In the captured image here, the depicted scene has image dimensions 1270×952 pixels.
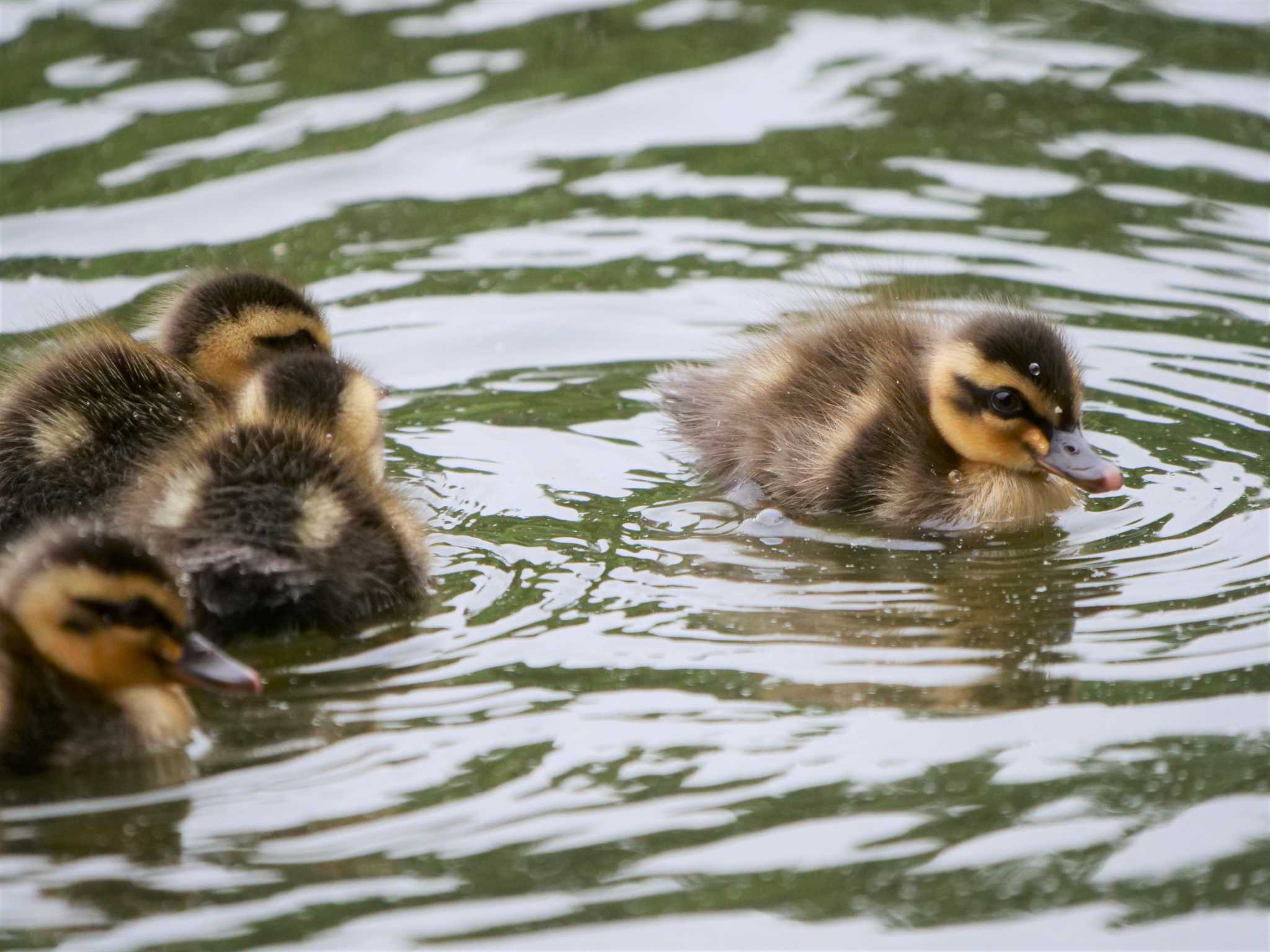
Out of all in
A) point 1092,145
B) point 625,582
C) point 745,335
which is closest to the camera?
point 625,582

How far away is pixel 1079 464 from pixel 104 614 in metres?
2.49

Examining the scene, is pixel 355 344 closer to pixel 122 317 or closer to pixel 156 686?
pixel 122 317

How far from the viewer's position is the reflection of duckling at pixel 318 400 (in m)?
4.50

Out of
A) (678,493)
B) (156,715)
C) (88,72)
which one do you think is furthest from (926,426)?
(88,72)

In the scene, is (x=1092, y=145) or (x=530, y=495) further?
(x=1092, y=145)

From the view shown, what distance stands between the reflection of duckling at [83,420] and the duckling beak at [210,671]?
2.79ft

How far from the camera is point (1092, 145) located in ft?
26.3

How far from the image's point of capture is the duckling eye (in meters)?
5.07

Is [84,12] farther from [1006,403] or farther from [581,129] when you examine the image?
[1006,403]

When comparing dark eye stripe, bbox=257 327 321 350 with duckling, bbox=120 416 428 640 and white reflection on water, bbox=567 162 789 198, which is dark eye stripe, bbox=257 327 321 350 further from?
white reflection on water, bbox=567 162 789 198

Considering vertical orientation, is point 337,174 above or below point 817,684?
above

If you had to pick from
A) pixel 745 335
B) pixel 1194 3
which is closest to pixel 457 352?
pixel 745 335

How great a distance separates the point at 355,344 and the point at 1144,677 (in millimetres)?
3207

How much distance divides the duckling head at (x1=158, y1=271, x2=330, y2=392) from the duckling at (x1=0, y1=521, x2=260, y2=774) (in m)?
1.26
